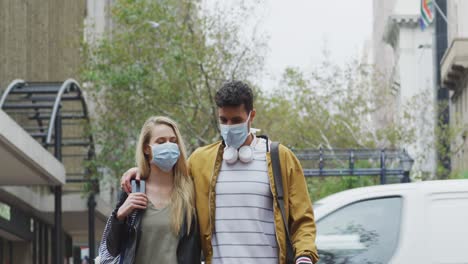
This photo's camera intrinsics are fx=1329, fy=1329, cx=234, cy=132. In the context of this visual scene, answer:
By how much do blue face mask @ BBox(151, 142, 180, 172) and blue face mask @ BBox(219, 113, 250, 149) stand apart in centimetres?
26

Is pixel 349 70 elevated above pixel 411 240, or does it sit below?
above

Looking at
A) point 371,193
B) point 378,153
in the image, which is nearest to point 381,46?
point 378,153

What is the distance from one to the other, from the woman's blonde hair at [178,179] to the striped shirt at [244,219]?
157mm

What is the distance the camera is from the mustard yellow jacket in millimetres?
6707

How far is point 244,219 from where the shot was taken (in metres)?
6.70

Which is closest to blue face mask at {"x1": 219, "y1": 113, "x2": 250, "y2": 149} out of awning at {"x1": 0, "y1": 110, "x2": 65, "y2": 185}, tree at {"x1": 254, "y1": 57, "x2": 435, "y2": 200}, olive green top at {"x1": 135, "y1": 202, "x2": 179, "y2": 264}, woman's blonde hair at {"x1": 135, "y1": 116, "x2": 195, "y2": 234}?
woman's blonde hair at {"x1": 135, "y1": 116, "x2": 195, "y2": 234}

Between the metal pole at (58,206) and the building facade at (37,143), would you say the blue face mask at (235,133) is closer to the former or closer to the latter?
the building facade at (37,143)

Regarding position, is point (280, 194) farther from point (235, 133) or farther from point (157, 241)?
point (157, 241)

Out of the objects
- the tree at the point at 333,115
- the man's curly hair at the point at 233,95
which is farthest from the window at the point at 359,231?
the tree at the point at 333,115

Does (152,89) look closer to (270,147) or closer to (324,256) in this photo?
(324,256)

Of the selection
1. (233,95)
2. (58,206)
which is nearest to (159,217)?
(233,95)

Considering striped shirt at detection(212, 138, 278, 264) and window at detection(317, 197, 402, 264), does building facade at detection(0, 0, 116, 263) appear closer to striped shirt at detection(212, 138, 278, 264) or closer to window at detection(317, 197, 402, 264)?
window at detection(317, 197, 402, 264)

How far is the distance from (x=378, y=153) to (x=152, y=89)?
614 cm

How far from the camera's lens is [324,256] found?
377 inches
